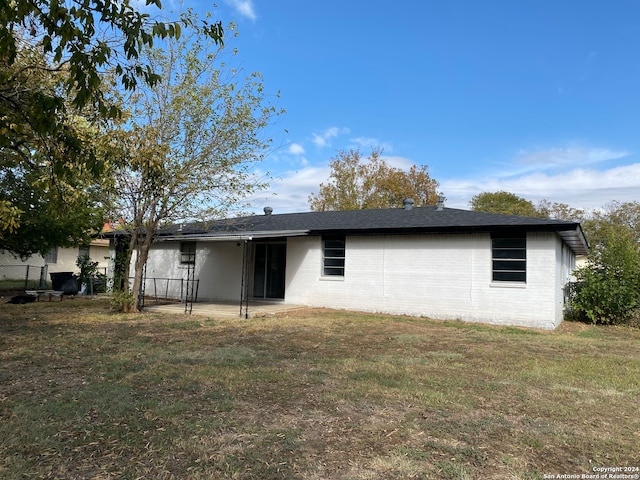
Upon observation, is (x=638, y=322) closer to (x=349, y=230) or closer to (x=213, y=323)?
(x=349, y=230)

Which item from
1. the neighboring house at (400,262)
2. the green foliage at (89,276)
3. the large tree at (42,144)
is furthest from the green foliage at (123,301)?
the green foliage at (89,276)

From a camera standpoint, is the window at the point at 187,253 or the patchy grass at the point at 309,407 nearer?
the patchy grass at the point at 309,407

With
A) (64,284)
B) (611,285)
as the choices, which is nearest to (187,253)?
(64,284)

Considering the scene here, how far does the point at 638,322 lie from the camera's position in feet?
40.0

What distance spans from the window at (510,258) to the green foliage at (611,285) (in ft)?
8.48

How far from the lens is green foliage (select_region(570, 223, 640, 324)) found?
40.4ft

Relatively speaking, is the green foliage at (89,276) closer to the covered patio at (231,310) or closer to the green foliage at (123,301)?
the covered patio at (231,310)

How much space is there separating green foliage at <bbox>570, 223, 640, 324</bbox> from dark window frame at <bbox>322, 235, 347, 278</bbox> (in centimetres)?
701

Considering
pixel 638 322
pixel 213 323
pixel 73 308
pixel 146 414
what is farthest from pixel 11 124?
pixel 638 322

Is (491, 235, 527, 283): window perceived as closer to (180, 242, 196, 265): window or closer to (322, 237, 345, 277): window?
(322, 237, 345, 277): window

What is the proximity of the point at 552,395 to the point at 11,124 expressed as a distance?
687 cm

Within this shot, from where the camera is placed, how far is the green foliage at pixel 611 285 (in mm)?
12305

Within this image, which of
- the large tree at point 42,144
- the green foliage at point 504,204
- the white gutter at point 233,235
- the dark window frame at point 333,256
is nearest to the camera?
the large tree at point 42,144

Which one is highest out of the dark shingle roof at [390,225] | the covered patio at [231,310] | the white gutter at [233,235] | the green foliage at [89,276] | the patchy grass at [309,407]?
the dark shingle roof at [390,225]
